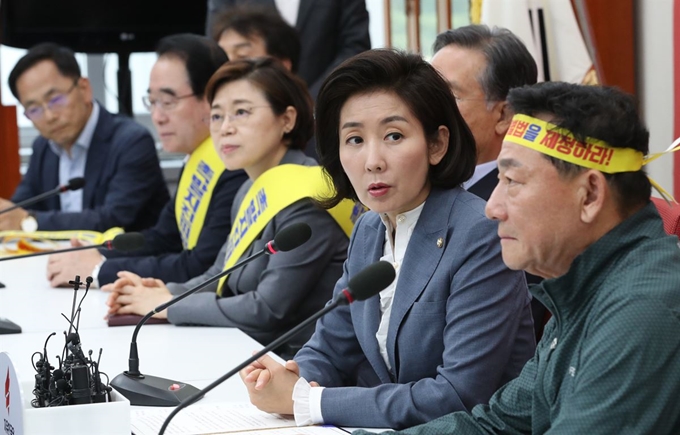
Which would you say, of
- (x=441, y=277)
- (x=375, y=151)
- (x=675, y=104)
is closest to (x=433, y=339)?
(x=441, y=277)

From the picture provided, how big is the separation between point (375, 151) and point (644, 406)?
0.82 m

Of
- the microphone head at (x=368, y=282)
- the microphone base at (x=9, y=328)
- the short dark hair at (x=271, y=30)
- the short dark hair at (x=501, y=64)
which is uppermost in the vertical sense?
the short dark hair at (x=271, y=30)

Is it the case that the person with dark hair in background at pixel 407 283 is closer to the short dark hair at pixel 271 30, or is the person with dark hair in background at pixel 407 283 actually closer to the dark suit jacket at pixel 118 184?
the short dark hair at pixel 271 30

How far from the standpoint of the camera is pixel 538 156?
132cm

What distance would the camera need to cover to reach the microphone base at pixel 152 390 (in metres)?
1.75

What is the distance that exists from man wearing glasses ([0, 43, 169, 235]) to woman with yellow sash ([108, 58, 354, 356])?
3.99 feet

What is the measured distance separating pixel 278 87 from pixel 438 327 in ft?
3.92

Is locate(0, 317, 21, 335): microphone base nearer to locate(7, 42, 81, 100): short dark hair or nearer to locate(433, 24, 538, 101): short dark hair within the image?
locate(433, 24, 538, 101): short dark hair

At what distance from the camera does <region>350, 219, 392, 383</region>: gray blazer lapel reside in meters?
1.83

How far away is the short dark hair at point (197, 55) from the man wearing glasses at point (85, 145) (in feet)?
2.54

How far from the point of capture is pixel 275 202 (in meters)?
2.56

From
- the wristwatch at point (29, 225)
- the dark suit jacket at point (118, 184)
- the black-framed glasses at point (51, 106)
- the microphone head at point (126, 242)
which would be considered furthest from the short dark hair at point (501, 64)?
the black-framed glasses at point (51, 106)

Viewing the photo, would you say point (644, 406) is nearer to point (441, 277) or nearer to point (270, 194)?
point (441, 277)

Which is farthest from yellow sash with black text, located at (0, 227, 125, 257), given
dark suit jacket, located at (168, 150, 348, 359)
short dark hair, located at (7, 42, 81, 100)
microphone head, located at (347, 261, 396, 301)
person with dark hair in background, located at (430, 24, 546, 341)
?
microphone head, located at (347, 261, 396, 301)
